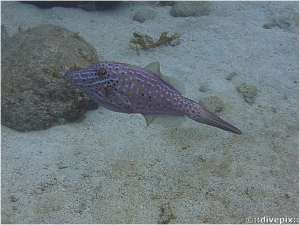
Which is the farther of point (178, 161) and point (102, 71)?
point (178, 161)

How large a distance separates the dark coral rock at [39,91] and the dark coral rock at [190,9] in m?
4.84

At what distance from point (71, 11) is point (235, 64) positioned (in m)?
5.81

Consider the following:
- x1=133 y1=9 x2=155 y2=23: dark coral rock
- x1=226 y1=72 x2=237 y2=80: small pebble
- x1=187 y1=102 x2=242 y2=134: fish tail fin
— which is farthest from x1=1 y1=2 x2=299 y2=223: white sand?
x1=133 y1=9 x2=155 y2=23: dark coral rock

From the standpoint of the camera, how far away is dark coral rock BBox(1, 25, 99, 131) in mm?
5121

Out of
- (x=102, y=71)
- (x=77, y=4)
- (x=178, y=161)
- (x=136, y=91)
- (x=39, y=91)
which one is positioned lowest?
(x=178, y=161)

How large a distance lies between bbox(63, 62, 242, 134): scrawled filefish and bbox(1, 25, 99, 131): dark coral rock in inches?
73.2

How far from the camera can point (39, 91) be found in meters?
5.14

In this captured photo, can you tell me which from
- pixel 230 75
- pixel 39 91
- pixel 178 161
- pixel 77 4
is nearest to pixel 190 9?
pixel 230 75

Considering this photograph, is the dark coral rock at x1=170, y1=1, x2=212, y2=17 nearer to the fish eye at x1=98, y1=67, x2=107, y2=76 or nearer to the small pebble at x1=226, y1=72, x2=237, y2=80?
the small pebble at x1=226, y1=72, x2=237, y2=80

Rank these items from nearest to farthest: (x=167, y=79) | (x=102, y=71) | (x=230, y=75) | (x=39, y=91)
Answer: (x=102, y=71) < (x=167, y=79) < (x=39, y=91) < (x=230, y=75)

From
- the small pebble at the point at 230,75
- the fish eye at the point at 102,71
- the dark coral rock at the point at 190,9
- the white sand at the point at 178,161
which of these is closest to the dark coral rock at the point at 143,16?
the dark coral rock at the point at 190,9

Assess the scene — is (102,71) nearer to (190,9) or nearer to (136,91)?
(136,91)

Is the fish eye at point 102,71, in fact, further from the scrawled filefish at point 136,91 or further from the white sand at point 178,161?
the white sand at point 178,161

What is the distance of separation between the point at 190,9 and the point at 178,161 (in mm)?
6209
